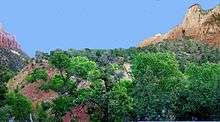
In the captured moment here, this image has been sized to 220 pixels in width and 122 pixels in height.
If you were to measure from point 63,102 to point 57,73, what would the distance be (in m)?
12.1

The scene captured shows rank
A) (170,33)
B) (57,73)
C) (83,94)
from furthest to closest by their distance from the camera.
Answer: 1. (170,33)
2. (57,73)
3. (83,94)

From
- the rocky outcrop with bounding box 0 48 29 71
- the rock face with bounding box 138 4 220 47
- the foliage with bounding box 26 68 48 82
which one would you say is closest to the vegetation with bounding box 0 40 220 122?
the foliage with bounding box 26 68 48 82

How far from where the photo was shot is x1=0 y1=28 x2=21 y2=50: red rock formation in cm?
8519

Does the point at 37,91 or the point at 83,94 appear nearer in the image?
the point at 83,94

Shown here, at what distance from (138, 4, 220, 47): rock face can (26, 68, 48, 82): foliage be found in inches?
891

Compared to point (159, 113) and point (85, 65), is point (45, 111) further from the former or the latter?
point (159, 113)

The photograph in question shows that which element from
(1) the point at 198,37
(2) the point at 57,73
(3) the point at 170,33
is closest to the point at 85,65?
(2) the point at 57,73

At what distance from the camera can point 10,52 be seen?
87.2m

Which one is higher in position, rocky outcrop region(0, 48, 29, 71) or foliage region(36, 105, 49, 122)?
rocky outcrop region(0, 48, 29, 71)

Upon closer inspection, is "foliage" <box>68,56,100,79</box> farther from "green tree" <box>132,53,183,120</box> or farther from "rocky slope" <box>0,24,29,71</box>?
"rocky slope" <box>0,24,29,71</box>

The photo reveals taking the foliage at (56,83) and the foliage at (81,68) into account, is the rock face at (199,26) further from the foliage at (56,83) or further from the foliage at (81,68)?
the foliage at (81,68)

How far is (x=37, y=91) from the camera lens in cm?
6731

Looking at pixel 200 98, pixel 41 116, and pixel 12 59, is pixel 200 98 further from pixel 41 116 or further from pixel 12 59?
pixel 12 59

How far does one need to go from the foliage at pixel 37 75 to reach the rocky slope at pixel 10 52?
13.3 m
